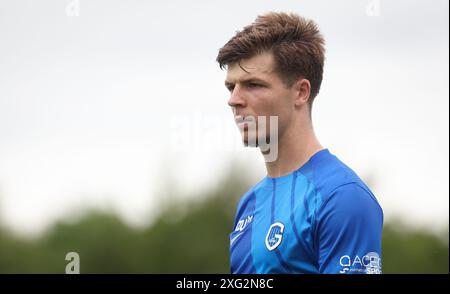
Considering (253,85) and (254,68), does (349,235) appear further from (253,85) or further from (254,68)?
(254,68)

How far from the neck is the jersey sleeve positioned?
0.72 m

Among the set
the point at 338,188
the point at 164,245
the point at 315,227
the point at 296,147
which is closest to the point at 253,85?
the point at 296,147

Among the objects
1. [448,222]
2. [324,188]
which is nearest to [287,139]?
[324,188]

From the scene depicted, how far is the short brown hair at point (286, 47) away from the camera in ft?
19.2

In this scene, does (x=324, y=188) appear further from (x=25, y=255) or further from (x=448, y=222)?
(x=25, y=255)

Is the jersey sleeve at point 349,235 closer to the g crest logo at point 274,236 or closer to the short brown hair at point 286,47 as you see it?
the g crest logo at point 274,236

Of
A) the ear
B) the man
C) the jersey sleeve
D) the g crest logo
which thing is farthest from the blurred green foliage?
the jersey sleeve

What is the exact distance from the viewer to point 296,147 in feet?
19.1

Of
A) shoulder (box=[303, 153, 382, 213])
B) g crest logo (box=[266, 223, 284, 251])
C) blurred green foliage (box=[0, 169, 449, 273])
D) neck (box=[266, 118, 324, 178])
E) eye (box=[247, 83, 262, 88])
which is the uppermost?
eye (box=[247, 83, 262, 88])

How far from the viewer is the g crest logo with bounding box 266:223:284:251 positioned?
540cm

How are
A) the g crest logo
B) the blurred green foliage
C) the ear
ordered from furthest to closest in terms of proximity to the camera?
the blurred green foliage, the ear, the g crest logo

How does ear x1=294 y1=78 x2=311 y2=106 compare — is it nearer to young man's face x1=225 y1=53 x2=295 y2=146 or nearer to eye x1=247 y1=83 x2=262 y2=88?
young man's face x1=225 y1=53 x2=295 y2=146

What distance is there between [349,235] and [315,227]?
0.82 feet
